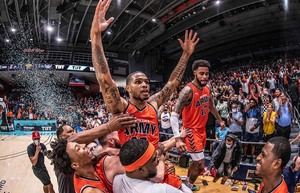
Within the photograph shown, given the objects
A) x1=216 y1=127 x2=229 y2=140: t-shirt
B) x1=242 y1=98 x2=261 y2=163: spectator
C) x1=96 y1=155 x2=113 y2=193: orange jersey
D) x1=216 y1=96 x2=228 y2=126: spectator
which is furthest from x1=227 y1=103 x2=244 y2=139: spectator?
x1=96 y1=155 x2=113 y2=193: orange jersey

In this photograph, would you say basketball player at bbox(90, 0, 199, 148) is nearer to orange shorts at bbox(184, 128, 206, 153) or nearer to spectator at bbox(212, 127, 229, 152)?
orange shorts at bbox(184, 128, 206, 153)

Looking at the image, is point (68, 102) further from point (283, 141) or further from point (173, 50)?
point (283, 141)

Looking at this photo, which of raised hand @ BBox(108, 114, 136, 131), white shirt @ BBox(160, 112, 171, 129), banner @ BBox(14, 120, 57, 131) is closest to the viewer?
raised hand @ BBox(108, 114, 136, 131)

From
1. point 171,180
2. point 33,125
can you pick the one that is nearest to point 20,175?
point 171,180

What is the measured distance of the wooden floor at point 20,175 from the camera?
6386 millimetres

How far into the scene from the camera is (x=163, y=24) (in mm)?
19297

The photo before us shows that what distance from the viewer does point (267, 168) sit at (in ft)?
8.46

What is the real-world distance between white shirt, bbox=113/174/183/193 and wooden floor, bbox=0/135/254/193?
4.25 m

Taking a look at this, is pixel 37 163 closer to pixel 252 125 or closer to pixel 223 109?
pixel 252 125

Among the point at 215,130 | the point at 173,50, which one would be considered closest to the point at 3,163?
the point at 215,130

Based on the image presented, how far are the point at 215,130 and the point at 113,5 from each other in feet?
36.2

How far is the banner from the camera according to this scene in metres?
15.7

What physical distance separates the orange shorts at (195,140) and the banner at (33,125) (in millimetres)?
13295

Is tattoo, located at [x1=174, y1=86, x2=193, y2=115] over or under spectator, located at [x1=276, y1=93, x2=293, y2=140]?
over
